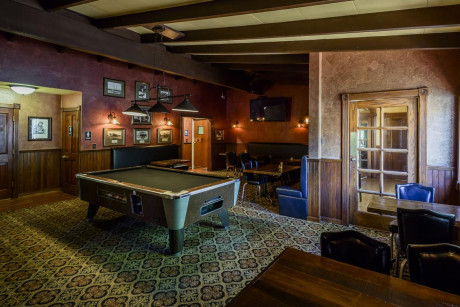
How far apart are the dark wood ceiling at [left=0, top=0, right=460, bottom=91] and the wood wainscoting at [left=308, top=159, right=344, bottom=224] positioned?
6.50ft

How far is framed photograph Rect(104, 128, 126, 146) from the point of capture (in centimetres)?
696

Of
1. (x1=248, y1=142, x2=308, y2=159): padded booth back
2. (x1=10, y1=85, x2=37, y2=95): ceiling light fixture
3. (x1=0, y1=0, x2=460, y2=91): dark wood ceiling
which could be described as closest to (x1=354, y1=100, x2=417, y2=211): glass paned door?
(x1=0, y1=0, x2=460, y2=91): dark wood ceiling

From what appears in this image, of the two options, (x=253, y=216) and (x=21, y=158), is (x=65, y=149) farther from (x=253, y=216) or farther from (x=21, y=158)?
(x=253, y=216)

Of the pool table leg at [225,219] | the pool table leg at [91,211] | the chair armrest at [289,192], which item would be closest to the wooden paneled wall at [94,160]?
the pool table leg at [91,211]

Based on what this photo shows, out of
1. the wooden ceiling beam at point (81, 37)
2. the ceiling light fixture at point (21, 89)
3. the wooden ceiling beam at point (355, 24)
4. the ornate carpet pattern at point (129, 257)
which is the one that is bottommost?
the ornate carpet pattern at point (129, 257)

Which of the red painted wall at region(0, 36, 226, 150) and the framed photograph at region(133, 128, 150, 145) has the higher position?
the red painted wall at region(0, 36, 226, 150)

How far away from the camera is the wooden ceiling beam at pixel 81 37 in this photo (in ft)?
12.8

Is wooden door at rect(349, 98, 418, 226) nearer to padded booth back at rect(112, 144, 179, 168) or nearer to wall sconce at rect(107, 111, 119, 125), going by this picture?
padded booth back at rect(112, 144, 179, 168)

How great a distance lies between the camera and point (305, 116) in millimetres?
10055

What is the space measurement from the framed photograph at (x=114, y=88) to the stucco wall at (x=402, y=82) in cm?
537

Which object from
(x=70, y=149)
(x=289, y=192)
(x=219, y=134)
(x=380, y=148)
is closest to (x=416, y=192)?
(x=380, y=148)

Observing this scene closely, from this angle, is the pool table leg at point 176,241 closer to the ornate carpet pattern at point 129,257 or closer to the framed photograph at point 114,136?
the ornate carpet pattern at point 129,257

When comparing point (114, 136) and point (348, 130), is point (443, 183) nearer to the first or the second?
point (348, 130)

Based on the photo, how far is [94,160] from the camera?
668 cm
